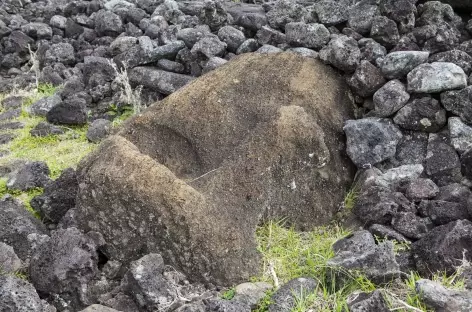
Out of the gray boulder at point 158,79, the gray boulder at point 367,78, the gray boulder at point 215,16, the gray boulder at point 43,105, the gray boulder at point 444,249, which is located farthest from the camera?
the gray boulder at point 43,105

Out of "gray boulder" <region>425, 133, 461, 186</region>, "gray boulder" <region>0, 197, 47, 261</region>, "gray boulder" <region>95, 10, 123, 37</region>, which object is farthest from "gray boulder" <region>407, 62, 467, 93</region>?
"gray boulder" <region>95, 10, 123, 37</region>

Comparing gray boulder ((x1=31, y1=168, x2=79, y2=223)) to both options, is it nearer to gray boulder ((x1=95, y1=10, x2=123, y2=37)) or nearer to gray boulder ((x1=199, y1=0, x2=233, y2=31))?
gray boulder ((x1=199, y1=0, x2=233, y2=31))

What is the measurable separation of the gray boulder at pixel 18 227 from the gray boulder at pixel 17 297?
32.4 inches

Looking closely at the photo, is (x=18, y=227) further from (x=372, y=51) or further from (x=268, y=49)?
(x=372, y=51)

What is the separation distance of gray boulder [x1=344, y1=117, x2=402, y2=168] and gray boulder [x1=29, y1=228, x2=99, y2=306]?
2123 mm

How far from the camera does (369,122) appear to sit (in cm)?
488

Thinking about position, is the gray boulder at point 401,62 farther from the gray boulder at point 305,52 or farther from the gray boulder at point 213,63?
the gray boulder at point 213,63

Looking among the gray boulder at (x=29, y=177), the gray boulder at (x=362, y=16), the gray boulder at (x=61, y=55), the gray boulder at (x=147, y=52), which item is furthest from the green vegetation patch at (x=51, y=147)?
the gray boulder at (x=362, y=16)

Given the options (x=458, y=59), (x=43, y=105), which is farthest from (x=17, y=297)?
(x=43, y=105)

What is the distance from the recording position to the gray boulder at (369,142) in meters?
4.83

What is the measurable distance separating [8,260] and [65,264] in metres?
0.39

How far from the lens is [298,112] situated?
183 inches

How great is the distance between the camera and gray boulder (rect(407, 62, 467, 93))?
476cm

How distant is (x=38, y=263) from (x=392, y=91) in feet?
9.63
